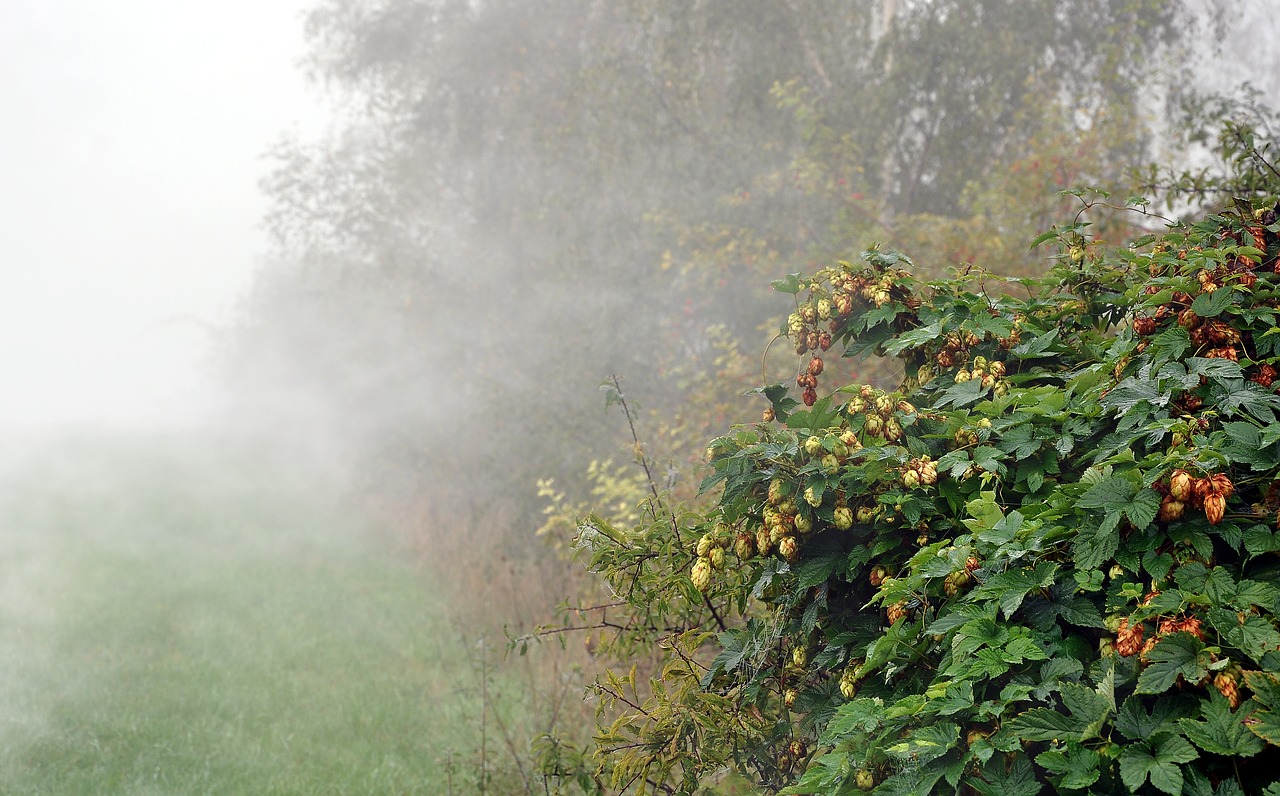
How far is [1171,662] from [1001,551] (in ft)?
1.02

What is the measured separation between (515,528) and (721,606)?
28.2ft

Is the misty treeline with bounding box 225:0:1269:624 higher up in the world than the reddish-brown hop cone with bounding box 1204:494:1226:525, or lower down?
higher up

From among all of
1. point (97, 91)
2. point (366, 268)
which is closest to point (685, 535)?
point (366, 268)

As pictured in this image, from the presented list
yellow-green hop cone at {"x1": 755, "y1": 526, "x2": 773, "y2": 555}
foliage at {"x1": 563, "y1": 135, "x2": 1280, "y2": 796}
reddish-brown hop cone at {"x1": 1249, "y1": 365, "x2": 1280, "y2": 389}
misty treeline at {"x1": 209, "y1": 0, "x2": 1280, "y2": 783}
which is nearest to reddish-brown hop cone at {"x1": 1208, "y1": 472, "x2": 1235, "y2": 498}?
foliage at {"x1": 563, "y1": 135, "x2": 1280, "y2": 796}

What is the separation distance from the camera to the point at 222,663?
273 inches

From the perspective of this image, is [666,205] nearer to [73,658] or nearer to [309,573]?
[309,573]

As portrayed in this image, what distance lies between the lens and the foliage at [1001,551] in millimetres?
1422

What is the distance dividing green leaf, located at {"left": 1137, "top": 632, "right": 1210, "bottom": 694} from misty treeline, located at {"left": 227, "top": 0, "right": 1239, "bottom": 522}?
6478 mm

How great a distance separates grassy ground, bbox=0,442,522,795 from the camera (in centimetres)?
504

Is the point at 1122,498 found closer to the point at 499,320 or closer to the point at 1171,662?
the point at 1171,662

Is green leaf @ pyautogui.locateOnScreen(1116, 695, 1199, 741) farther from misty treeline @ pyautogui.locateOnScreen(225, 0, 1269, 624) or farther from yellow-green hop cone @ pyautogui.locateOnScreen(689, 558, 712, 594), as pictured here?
misty treeline @ pyautogui.locateOnScreen(225, 0, 1269, 624)

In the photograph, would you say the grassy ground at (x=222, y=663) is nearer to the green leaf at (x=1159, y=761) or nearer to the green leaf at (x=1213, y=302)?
the green leaf at (x=1159, y=761)

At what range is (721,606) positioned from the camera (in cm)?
277

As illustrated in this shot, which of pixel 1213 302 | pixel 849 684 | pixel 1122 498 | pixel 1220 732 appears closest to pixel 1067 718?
pixel 1220 732
